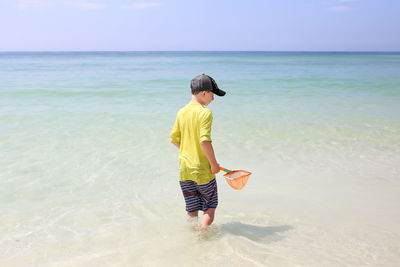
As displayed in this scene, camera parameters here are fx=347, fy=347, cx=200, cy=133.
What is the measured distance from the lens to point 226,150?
6.02m

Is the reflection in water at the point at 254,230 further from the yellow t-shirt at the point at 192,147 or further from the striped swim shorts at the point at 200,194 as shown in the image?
the yellow t-shirt at the point at 192,147

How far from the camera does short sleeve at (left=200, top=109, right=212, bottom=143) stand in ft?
8.35

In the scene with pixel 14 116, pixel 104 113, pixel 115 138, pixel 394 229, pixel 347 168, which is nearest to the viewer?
pixel 394 229

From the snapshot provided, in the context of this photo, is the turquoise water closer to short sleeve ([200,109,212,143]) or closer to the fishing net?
the fishing net

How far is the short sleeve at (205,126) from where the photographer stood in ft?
8.35

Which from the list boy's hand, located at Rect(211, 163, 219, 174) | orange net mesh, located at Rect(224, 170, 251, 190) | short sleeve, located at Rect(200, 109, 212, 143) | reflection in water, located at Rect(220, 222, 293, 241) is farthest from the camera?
reflection in water, located at Rect(220, 222, 293, 241)

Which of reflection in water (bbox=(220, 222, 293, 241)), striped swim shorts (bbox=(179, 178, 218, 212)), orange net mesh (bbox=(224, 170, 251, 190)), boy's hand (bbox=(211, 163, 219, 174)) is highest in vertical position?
boy's hand (bbox=(211, 163, 219, 174))

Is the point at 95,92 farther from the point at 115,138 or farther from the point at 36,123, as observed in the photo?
the point at 115,138

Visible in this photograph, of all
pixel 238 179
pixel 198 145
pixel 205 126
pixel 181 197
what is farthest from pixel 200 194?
pixel 181 197

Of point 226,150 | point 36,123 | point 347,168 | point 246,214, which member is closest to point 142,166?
point 226,150

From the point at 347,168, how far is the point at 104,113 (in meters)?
6.43

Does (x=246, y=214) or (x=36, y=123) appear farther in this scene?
(x=36, y=123)

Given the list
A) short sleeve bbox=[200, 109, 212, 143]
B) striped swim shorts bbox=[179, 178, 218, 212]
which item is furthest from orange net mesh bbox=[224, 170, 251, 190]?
short sleeve bbox=[200, 109, 212, 143]

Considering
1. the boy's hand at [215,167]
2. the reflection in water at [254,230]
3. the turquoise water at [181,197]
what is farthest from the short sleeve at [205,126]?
the reflection in water at [254,230]
